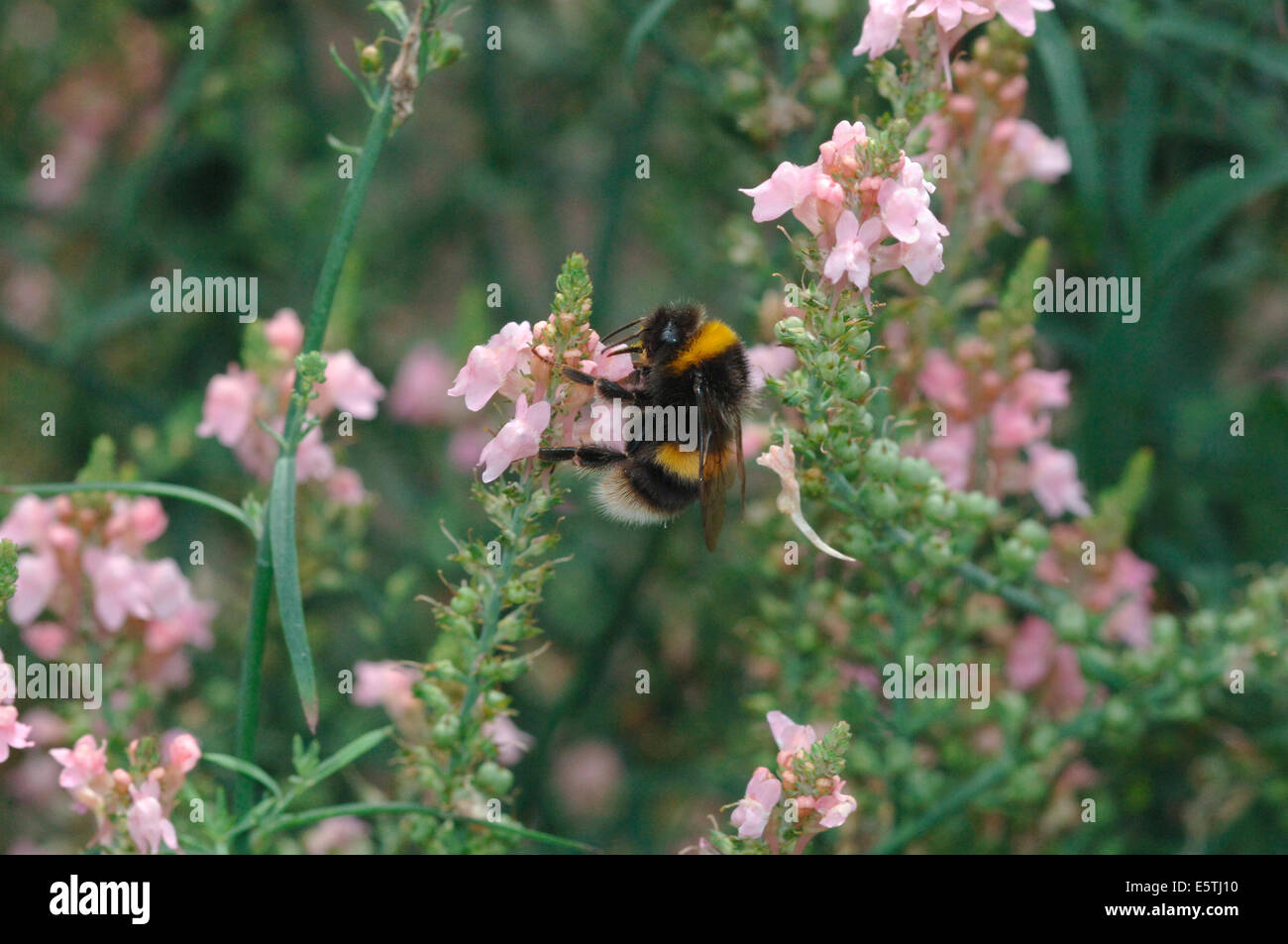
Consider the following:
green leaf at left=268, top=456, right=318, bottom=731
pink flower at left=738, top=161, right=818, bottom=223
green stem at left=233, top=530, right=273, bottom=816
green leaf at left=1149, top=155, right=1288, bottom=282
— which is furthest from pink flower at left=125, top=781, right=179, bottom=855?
green leaf at left=1149, top=155, right=1288, bottom=282

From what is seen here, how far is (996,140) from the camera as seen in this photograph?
2.12m

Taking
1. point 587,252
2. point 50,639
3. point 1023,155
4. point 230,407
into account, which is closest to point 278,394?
point 230,407

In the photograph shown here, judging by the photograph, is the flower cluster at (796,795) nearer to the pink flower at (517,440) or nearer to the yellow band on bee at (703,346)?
the pink flower at (517,440)

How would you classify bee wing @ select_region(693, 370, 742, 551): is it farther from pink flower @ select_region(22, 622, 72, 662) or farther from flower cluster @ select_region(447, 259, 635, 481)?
pink flower @ select_region(22, 622, 72, 662)

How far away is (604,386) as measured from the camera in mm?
1801

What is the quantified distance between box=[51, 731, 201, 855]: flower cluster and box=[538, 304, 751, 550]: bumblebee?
687mm

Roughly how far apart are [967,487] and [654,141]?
1.80m

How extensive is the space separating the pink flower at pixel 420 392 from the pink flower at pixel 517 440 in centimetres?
191

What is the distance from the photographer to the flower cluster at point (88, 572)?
204cm

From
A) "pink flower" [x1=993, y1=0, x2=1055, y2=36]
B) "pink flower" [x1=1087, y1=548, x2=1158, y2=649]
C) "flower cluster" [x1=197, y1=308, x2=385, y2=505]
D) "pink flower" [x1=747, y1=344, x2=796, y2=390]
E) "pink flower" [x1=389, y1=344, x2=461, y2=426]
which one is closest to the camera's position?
"pink flower" [x1=993, y1=0, x2=1055, y2=36]

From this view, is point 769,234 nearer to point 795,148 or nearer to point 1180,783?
point 795,148

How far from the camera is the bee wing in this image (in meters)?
1.90

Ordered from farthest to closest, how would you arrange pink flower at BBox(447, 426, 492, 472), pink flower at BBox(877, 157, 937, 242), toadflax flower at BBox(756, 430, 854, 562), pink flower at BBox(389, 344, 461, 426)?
pink flower at BBox(389, 344, 461, 426) → pink flower at BBox(447, 426, 492, 472) → toadflax flower at BBox(756, 430, 854, 562) → pink flower at BBox(877, 157, 937, 242)
